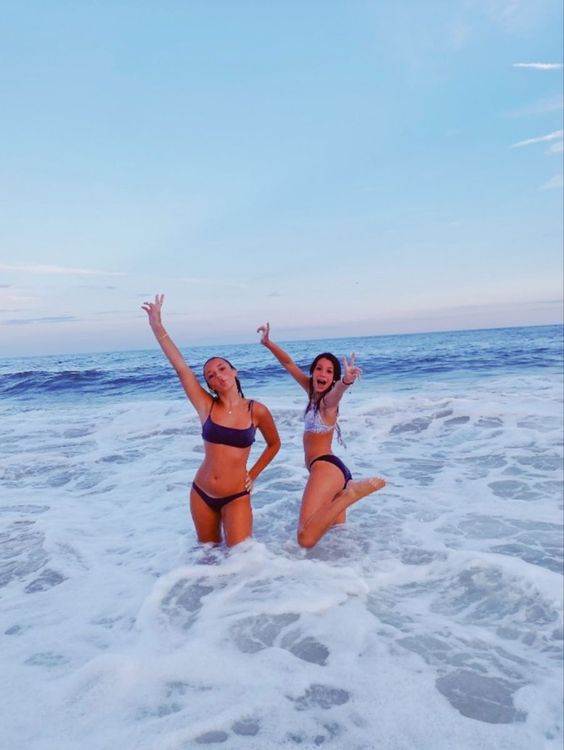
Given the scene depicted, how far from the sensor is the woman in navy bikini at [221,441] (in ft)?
16.7

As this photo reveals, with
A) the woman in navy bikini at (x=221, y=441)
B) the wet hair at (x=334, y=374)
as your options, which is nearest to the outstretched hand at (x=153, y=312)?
the woman in navy bikini at (x=221, y=441)

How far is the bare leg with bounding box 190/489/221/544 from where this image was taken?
5.24m

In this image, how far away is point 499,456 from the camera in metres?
9.17

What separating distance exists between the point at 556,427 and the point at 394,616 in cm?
874

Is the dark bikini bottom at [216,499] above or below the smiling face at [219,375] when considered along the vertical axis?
below

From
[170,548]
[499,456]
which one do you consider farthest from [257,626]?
[499,456]

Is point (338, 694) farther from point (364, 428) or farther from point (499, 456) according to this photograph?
point (364, 428)

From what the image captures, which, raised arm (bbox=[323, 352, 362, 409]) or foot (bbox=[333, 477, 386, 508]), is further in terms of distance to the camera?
foot (bbox=[333, 477, 386, 508])

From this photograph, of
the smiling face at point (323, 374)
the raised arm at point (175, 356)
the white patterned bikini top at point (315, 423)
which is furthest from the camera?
the white patterned bikini top at point (315, 423)

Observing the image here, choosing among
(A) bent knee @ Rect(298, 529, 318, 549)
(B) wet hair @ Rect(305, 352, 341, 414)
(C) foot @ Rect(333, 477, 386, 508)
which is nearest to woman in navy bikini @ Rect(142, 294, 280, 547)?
(A) bent knee @ Rect(298, 529, 318, 549)

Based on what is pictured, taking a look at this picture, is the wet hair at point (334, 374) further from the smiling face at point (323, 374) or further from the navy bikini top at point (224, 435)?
the navy bikini top at point (224, 435)

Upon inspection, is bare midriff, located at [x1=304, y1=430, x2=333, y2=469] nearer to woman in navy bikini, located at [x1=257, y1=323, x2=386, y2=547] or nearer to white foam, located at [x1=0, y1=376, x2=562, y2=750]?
woman in navy bikini, located at [x1=257, y1=323, x2=386, y2=547]

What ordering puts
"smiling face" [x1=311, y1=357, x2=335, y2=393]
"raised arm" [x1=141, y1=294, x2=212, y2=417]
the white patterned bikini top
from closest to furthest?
"raised arm" [x1=141, y1=294, x2=212, y2=417], "smiling face" [x1=311, y1=357, x2=335, y2=393], the white patterned bikini top

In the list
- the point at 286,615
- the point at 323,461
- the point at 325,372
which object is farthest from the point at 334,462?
the point at 286,615
